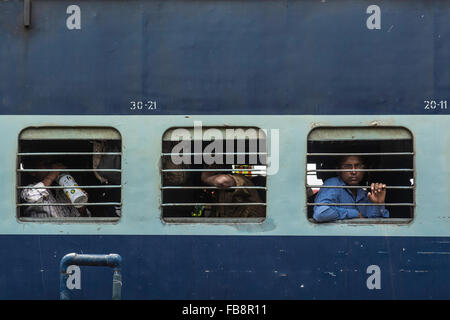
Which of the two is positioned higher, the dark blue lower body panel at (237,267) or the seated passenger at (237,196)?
the seated passenger at (237,196)

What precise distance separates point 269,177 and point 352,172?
1.98 feet

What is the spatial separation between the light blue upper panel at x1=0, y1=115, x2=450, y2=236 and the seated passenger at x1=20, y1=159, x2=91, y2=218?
110 millimetres

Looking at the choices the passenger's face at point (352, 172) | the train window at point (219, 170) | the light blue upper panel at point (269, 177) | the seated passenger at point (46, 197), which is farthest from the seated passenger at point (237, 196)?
the seated passenger at point (46, 197)

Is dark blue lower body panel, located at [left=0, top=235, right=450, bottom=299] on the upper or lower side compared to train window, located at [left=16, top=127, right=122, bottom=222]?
lower

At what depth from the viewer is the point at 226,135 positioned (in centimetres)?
388

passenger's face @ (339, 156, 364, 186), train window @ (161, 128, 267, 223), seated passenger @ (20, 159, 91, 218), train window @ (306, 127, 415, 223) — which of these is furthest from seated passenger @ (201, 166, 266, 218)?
seated passenger @ (20, 159, 91, 218)

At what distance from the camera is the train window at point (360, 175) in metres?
3.81

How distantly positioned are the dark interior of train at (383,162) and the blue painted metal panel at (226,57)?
0.87 ft

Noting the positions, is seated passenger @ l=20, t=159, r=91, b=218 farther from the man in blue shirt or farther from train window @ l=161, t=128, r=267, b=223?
the man in blue shirt

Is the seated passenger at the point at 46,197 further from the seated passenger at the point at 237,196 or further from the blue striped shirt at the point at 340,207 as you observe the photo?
the blue striped shirt at the point at 340,207

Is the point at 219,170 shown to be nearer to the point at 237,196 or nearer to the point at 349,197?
the point at 237,196

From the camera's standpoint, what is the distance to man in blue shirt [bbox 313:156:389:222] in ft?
12.5
